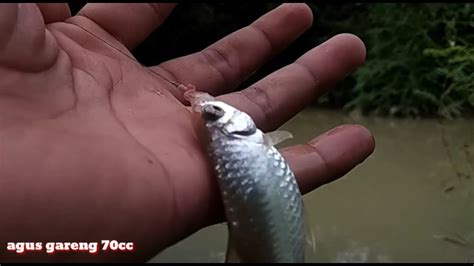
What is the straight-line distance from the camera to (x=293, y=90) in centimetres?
118

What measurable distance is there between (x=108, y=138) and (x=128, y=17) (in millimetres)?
392

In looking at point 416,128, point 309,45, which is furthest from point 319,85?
point 309,45

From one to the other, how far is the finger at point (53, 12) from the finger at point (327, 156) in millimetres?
466

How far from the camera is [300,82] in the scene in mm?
1183

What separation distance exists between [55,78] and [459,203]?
4.50ft

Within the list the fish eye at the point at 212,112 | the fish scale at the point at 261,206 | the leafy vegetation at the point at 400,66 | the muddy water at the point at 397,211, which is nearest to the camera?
the fish scale at the point at 261,206

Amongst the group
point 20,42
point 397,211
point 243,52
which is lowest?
point 397,211

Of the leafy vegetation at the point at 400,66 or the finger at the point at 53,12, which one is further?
the leafy vegetation at the point at 400,66

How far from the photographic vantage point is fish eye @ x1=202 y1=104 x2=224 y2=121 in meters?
0.94

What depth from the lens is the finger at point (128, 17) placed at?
4.13 feet

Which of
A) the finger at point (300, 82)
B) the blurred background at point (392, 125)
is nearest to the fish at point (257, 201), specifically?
the finger at point (300, 82)

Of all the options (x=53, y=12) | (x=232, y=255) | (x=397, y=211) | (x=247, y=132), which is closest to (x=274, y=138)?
(x=247, y=132)

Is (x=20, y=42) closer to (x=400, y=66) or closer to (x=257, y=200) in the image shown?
(x=257, y=200)

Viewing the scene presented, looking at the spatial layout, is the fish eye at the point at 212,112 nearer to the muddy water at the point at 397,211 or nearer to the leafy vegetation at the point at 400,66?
the muddy water at the point at 397,211
